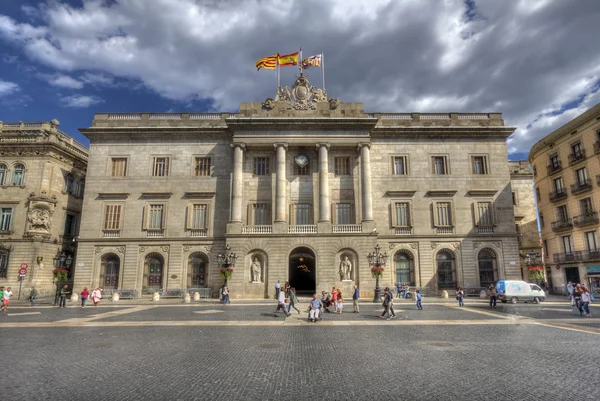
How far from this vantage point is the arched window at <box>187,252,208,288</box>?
112 feet

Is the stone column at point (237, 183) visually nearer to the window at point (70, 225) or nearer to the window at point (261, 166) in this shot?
the window at point (261, 166)

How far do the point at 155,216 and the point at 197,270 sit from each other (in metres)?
6.73

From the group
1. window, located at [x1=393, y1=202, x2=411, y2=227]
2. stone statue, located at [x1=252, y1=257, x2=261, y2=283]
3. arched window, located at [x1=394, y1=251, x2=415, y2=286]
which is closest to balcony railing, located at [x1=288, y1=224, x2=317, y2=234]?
stone statue, located at [x1=252, y1=257, x2=261, y2=283]

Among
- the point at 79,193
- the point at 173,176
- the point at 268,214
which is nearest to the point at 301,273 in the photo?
the point at 268,214

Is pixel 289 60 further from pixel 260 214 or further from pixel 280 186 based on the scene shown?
pixel 260 214

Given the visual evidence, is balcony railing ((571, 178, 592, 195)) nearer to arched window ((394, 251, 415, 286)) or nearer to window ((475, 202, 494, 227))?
window ((475, 202, 494, 227))

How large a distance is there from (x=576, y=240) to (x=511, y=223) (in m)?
8.01

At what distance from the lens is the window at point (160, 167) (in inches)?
1428

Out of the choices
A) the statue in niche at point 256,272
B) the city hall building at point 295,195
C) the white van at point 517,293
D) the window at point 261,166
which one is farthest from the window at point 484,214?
the statue in niche at point 256,272

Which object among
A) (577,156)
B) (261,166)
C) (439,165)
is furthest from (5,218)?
(577,156)

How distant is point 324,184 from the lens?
112ft

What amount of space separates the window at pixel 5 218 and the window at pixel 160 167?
13587 millimetres

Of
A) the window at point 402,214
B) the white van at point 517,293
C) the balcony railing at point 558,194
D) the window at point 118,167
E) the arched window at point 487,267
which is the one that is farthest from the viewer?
the balcony railing at point 558,194

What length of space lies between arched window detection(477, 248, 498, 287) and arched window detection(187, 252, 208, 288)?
26250 mm
